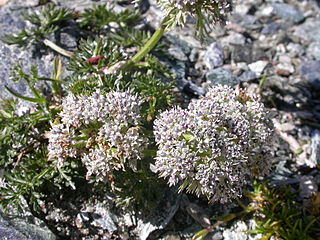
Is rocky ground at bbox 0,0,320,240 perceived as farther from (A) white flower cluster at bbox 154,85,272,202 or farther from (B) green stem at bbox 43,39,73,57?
(A) white flower cluster at bbox 154,85,272,202

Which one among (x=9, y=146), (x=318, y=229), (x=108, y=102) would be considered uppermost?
(x=108, y=102)

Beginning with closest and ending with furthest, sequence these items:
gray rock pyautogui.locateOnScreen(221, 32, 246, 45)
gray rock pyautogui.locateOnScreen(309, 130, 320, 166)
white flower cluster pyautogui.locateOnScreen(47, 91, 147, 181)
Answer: white flower cluster pyautogui.locateOnScreen(47, 91, 147, 181)
gray rock pyautogui.locateOnScreen(309, 130, 320, 166)
gray rock pyautogui.locateOnScreen(221, 32, 246, 45)

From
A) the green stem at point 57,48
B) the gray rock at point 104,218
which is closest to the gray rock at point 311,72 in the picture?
the green stem at point 57,48

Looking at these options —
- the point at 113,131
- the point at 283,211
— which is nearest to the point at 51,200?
the point at 113,131

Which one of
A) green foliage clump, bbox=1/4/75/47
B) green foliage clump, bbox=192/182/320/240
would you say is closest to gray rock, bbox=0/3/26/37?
green foliage clump, bbox=1/4/75/47

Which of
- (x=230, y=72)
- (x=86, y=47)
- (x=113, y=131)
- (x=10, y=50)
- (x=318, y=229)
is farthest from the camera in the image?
(x=230, y=72)

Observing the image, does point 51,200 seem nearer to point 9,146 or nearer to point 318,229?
point 9,146

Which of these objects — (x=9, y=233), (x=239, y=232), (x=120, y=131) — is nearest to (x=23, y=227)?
(x=9, y=233)
